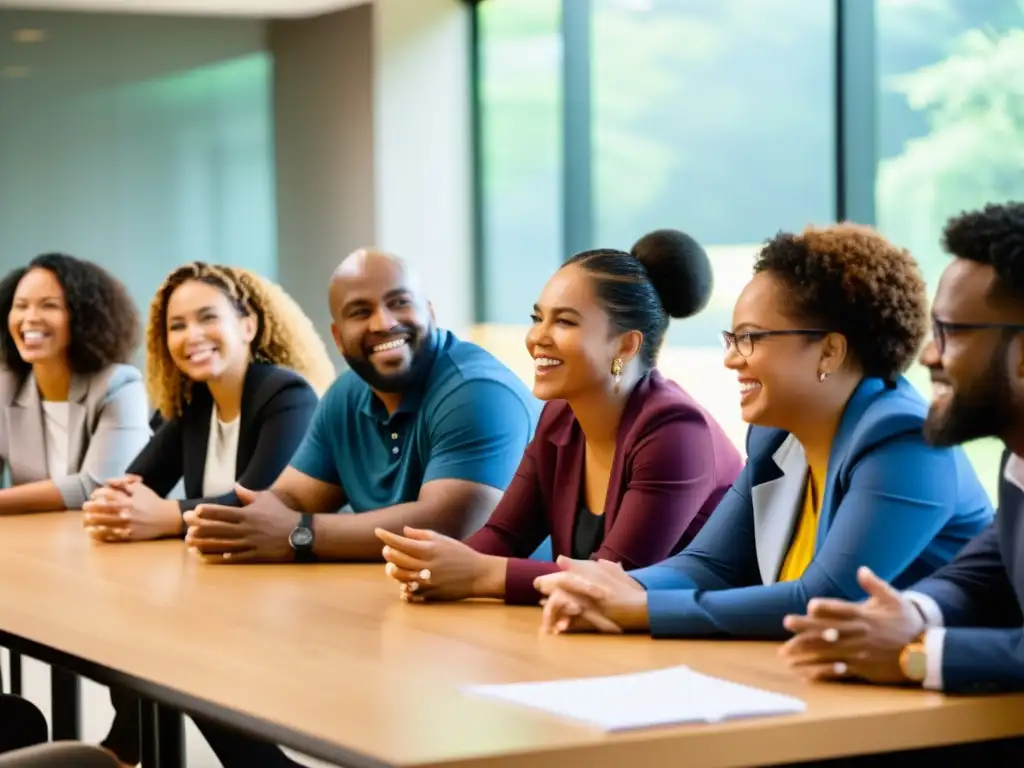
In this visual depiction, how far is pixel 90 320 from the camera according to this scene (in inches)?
181

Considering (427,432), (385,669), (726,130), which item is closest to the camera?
(385,669)

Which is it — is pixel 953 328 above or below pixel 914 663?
above

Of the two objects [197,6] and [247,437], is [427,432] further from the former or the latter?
[197,6]

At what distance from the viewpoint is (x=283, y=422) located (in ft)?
12.6

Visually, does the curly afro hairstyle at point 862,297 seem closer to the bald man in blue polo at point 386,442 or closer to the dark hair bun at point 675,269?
the dark hair bun at point 675,269

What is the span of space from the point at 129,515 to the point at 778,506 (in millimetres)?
1621

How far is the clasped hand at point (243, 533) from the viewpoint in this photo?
3.12 m

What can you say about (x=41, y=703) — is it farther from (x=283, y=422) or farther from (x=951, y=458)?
(x=951, y=458)

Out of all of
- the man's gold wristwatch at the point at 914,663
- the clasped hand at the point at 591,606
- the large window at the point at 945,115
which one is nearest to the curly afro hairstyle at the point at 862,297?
the clasped hand at the point at 591,606

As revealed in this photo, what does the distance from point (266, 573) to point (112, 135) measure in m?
5.76

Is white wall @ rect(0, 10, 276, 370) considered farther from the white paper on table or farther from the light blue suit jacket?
the white paper on table

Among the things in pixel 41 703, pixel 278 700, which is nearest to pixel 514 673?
pixel 278 700

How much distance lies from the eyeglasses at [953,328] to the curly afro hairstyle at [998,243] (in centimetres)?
4

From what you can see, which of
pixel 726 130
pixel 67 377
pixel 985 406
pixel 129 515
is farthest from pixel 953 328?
pixel 726 130
